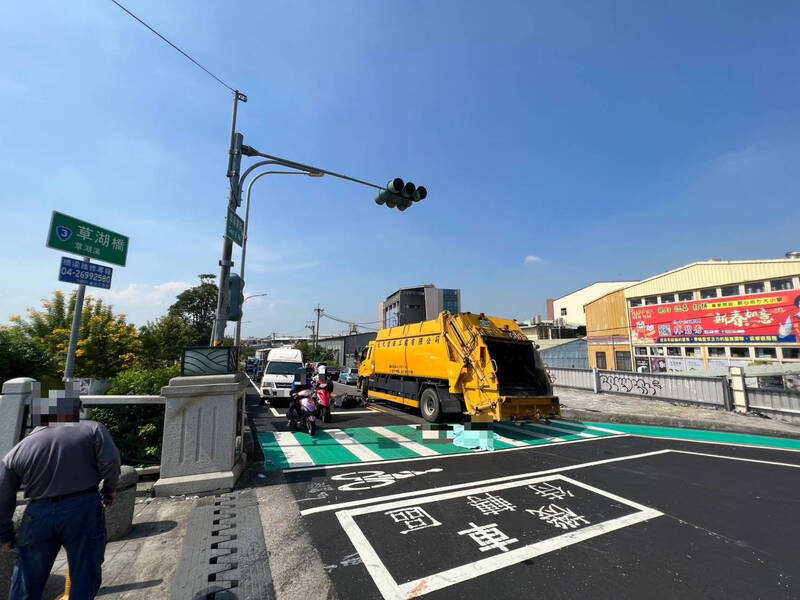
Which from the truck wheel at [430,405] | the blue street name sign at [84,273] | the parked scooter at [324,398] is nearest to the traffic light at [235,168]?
the blue street name sign at [84,273]

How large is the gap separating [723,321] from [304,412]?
3039cm

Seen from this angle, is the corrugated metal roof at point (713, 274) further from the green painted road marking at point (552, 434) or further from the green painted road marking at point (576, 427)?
the green painted road marking at point (552, 434)

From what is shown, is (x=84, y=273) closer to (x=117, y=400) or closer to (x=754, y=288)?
(x=117, y=400)

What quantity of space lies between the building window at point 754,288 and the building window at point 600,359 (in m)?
12.2

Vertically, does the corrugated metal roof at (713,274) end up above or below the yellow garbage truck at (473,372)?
above

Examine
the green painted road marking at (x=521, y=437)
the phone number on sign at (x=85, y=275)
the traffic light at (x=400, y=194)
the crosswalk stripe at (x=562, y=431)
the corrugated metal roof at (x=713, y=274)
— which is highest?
the corrugated metal roof at (x=713, y=274)

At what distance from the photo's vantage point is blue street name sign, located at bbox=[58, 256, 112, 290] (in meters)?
5.21

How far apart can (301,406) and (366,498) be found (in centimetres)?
461

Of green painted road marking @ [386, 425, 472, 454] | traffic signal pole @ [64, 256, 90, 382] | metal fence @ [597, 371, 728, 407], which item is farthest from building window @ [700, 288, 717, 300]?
traffic signal pole @ [64, 256, 90, 382]

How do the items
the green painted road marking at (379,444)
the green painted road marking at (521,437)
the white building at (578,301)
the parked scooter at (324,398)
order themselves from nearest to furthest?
the green painted road marking at (379,444) → the green painted road marking at (521,437) → the parked scooter at (324,398) → the white building at (578,301)

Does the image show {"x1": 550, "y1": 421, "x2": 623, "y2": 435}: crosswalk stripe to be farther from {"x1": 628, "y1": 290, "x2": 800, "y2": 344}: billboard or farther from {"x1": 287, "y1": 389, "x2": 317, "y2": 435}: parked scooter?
{"x1": 628, "y1": 290, "x2": 800, "y2": 344}: billboard

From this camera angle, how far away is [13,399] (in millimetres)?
4262

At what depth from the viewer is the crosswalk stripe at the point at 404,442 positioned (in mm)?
7421

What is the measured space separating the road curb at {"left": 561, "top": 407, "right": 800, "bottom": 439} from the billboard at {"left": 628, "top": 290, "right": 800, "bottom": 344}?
1788cm
